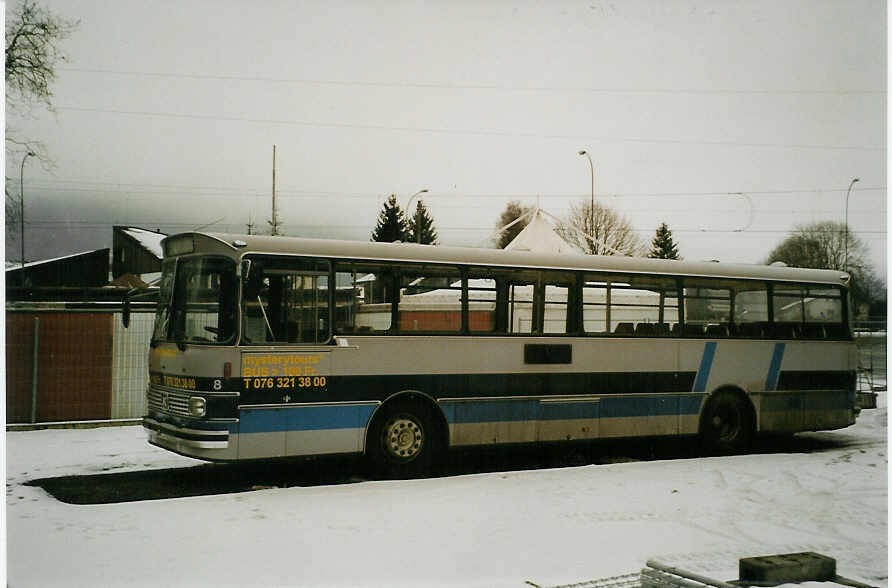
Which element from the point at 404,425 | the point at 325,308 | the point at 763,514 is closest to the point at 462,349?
the point at 404,425

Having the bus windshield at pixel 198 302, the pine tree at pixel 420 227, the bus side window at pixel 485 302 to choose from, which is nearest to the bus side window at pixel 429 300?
the bus side window at pixel 485 302

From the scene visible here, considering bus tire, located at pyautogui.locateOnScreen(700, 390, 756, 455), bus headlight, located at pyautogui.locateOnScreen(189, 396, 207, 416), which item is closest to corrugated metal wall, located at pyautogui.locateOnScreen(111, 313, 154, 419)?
bus headlight, located at pyautogui.locateOnScreen(189, 396, 207, 416)

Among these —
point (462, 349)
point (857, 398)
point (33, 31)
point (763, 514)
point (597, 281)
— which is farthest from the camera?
point (857, 398)

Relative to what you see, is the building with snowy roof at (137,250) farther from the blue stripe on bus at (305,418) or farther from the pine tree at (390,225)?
the pine tree at (390,225)

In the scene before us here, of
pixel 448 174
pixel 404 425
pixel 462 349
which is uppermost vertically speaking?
pixel 448 174

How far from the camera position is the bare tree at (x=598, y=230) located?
9.36 m

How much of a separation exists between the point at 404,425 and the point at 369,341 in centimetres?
97

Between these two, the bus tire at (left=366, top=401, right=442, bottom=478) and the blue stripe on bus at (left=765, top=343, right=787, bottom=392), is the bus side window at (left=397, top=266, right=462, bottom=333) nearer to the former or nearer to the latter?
the bus tire at (left=366, top=401, right=442, bottom=478)

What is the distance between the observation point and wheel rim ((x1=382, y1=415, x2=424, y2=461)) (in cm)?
895

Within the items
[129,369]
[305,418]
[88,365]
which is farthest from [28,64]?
[129,369]

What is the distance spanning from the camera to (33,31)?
24.2 feet

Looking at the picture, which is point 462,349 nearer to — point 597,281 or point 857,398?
point 597,281

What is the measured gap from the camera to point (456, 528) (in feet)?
24.0

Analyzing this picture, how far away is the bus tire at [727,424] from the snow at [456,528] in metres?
1.39
